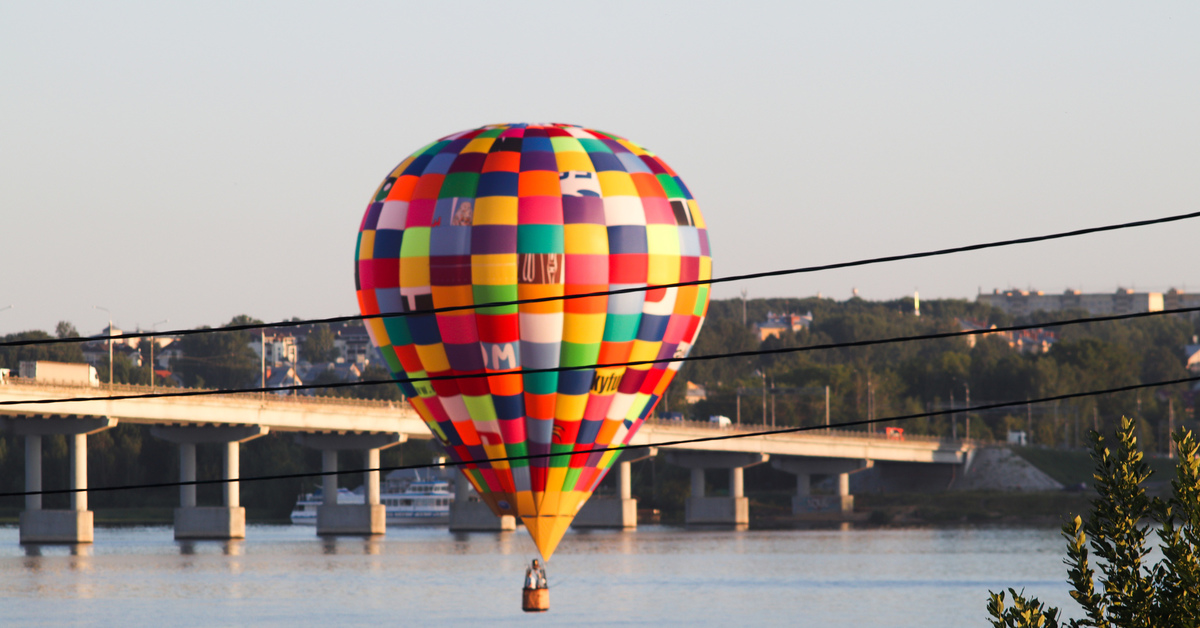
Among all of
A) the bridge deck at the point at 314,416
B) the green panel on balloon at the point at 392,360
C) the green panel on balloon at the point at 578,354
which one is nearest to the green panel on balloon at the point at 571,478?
the green panel on balloon at the point at 578,354

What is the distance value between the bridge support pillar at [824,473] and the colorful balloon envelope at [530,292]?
333ft

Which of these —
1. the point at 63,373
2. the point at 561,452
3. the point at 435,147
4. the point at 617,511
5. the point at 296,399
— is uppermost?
the point at 435,147

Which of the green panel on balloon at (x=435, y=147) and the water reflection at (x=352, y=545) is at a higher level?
the green panel on balloon at (x=435, y=147)

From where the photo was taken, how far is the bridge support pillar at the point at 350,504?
114 meters

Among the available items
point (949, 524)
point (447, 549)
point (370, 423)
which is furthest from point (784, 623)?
point (949, 524)

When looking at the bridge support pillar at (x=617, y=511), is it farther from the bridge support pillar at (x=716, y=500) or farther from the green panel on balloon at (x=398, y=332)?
the green panel on balloon at (x=398, y=332)

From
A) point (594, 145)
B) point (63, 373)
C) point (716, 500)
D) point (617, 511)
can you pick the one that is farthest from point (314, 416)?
point (594, 145)

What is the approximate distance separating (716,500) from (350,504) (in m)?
33.4

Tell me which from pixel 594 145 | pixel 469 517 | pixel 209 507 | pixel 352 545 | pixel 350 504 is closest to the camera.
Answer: pixel 594 145

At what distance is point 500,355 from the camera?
145 ft

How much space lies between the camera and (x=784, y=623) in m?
54.1

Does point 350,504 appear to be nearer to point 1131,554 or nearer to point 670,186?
point 670,186

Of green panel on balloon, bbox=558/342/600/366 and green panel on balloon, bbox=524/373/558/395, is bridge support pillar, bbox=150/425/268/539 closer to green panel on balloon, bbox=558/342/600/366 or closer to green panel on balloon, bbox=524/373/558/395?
green panel on balloon, bbox=524/373/558/395

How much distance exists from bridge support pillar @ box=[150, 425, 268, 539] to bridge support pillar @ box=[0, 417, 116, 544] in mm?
7698
